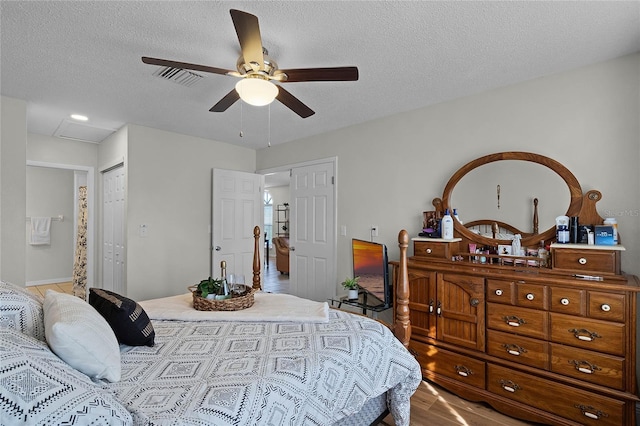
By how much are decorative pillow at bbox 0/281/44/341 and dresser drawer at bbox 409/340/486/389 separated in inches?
101

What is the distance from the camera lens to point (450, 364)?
2568 millimetres

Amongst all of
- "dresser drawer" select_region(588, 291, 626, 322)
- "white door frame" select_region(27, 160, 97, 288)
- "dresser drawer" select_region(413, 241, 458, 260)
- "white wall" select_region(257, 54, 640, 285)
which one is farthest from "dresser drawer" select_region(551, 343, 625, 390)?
"white door frame" select_region(27, 160, 97, 288)

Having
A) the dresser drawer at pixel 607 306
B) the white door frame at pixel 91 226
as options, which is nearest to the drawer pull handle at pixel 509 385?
the dresser drawer at pixel 607 306

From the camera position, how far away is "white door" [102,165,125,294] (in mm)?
4016

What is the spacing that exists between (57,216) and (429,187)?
24.1ft

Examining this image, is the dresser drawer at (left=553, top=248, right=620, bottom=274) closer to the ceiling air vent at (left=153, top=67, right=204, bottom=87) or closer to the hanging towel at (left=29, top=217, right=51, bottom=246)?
the ceiling air vent at (left=153, top=67, right=204, bottom=87)

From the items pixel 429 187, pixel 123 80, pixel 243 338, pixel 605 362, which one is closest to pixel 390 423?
pixel 243 338

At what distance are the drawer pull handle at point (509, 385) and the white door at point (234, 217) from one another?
327 centimetres

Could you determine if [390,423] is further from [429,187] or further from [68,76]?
[68,76]

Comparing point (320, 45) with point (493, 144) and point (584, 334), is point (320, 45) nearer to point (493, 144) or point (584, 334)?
point (493, 144)

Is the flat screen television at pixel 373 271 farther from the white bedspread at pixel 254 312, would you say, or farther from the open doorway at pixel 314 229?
the white bedspread at pixel 254 312

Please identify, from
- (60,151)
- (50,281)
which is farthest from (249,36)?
(50,281)

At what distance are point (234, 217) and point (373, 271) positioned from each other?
2377 mm

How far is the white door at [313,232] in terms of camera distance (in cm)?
409
